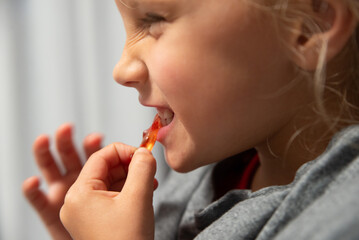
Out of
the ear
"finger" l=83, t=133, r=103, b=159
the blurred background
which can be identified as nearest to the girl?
the ear

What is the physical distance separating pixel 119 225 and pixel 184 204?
0.34 meters

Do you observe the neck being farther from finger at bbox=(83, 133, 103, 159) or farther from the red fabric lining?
finger at bbox=(83, 133, 103, 159)

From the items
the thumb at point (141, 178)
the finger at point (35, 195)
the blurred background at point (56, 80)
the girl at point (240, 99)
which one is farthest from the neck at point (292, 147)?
the blurred background at point (56, 80)

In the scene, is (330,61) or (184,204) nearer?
(330,61)

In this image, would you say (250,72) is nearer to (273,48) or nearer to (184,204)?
(273,48)

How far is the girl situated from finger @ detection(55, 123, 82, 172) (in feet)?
0.55

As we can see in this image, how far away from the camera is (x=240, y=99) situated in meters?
0.69

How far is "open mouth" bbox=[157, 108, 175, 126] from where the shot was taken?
2.52ft

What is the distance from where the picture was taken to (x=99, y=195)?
2.36 feet

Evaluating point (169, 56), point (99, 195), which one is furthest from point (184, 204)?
point (169, 56)

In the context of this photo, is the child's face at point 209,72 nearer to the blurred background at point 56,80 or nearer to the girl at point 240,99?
the girl at point 240,99

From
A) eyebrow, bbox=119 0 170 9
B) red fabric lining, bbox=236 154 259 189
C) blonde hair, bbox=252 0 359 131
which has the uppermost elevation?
eyebrow, bbox=119 0 170 9

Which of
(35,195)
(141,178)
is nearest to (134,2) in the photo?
(141,178)

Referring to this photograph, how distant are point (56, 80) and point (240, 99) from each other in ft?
3.07
